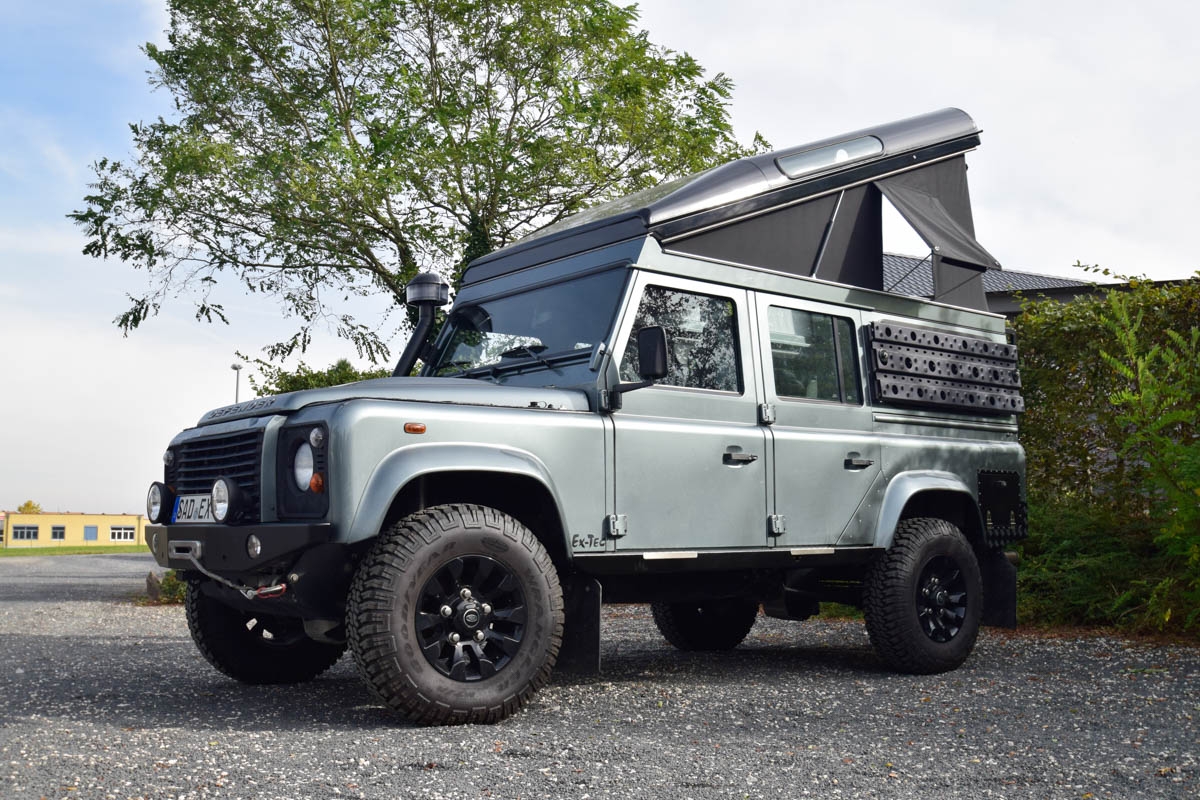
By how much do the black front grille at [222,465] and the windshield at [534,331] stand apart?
144 centimetres

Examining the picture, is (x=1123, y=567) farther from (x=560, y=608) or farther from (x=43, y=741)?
(x=43, y=741)

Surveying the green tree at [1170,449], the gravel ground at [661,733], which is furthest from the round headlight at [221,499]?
the green tree at [1170,449]

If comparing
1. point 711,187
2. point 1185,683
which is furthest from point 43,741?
point 1185,683

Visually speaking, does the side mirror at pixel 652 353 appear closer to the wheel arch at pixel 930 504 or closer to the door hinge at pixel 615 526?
the door hinge at pixel 615 526

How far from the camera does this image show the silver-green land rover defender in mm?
4668

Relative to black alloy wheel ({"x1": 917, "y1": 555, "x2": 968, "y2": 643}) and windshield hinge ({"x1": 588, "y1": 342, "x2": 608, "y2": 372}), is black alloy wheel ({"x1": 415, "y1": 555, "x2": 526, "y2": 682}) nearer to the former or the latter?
windshield hinge ({"x1": 588, "y1": 342, "x2": 608, "y2": 372})

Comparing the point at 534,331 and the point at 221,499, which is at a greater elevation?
the point at 534,331

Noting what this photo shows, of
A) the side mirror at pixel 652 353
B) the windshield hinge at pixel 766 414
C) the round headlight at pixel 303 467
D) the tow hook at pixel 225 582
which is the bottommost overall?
the tow hook at pixel 225 582

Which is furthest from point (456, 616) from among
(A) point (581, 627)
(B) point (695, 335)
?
(B) point (695, 335)

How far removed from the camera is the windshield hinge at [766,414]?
5953 millimetres

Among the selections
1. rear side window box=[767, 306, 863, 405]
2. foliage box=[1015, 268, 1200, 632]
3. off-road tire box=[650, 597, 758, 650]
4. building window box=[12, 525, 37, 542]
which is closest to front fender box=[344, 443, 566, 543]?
rear side window box=[767, 306, 863, 405]

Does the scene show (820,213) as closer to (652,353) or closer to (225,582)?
(652,353)

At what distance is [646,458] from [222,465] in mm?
2041

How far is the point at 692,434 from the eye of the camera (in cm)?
561
